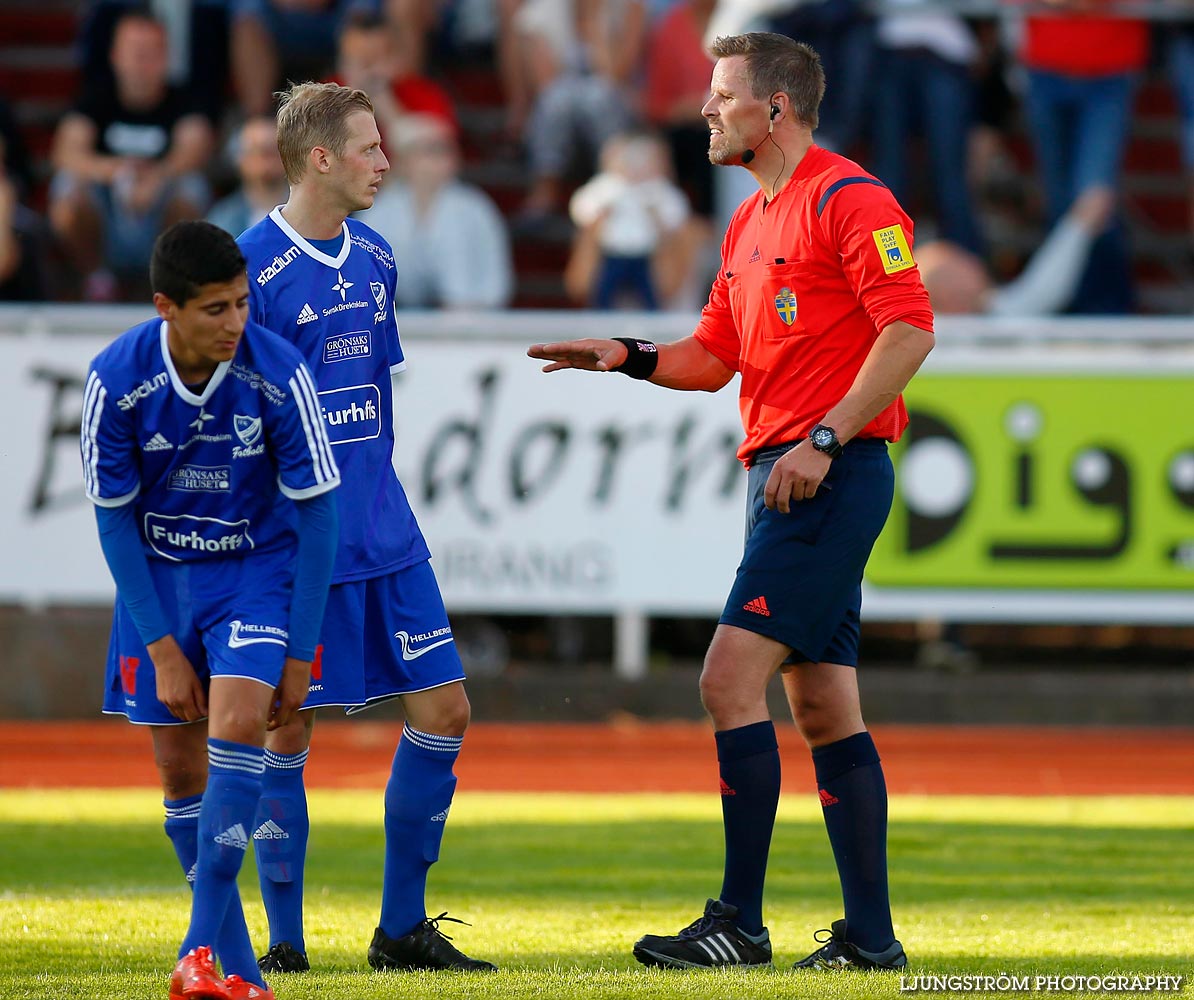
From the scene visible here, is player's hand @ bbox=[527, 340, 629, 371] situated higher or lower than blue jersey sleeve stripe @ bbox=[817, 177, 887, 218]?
lower

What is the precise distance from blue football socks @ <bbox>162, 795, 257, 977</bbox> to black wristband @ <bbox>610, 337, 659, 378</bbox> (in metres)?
1.89

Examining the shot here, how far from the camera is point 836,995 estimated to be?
4840 mm

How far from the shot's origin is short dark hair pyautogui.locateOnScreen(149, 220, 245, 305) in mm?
4758

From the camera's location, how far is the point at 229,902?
480 centimetres

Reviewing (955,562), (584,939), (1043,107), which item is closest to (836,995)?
(584,939)

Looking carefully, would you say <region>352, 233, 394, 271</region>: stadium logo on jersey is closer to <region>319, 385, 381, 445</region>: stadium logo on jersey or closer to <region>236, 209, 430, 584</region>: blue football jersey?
<region>236, 209, 430, 584</region>: blue football jersey

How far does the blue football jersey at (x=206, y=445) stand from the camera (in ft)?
16.0

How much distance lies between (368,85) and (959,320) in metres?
5.01

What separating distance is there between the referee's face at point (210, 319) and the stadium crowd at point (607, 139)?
882 centimetres

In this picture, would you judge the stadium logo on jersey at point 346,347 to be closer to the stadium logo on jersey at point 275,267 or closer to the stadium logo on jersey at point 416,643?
the stadium logo on jersey at point 275,267

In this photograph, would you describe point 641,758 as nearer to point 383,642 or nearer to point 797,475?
point 383,642


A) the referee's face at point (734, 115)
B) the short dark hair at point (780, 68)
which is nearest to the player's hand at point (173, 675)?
the referee's face at point (734, 115)

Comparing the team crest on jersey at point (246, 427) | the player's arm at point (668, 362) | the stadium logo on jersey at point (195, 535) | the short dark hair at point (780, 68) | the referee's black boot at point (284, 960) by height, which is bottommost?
the referee's black boot at point (284, 960)

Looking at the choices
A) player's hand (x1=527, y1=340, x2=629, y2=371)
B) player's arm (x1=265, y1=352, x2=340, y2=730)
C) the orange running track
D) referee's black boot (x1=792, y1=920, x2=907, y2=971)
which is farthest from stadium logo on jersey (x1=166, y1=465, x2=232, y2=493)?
the orange running track
